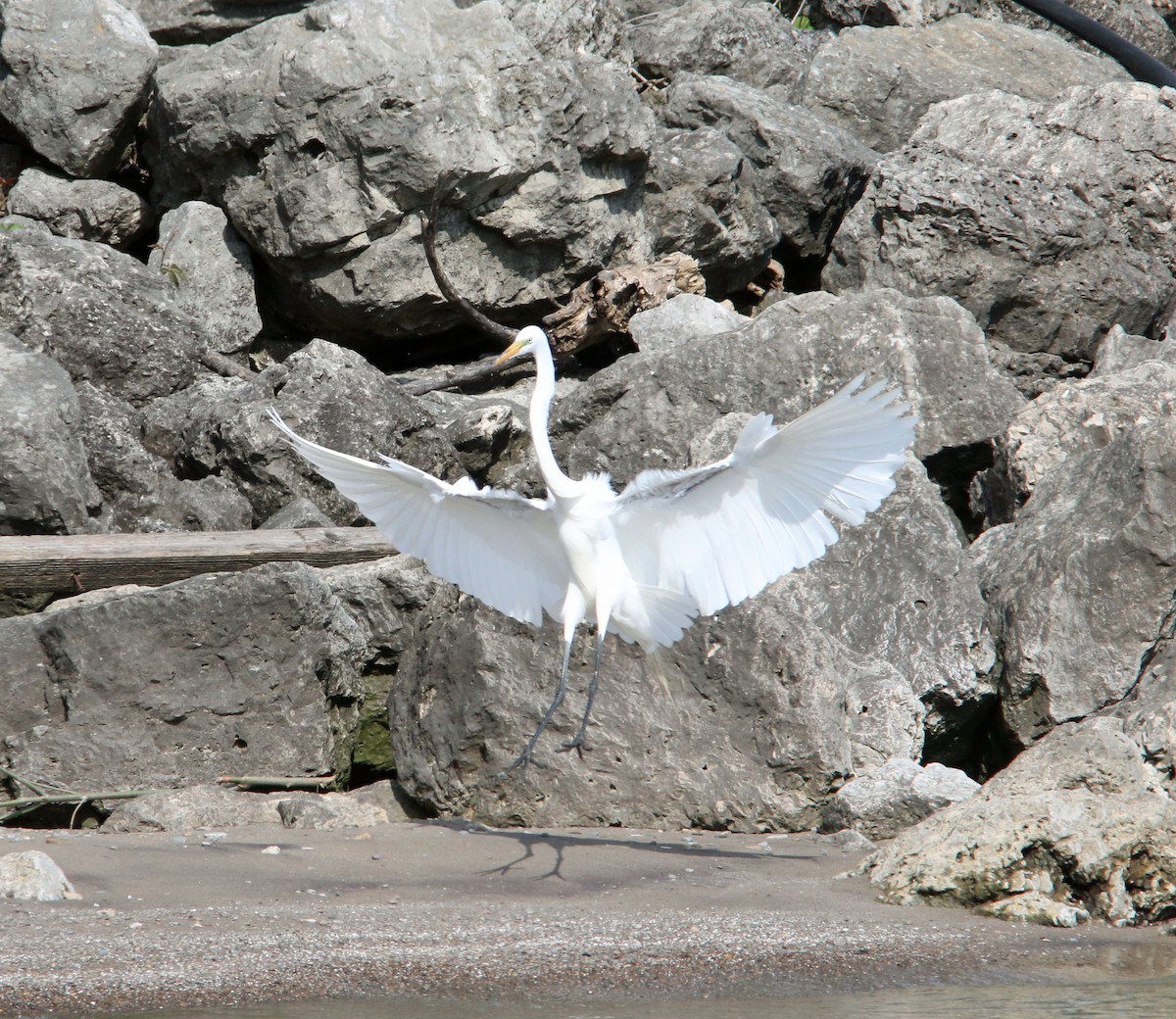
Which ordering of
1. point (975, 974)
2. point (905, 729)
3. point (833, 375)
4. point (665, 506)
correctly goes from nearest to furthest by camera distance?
point (975, 974)
point (665, 506)
point (905, 729)
point (833, 375)

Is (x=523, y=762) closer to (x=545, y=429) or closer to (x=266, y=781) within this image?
(x=266, y=781)

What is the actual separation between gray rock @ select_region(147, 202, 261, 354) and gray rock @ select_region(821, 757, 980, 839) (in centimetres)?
547

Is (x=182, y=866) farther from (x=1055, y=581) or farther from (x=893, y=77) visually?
(x=893, y=77)

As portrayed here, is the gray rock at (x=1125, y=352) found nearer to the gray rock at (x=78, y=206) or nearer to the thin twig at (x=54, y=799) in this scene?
the thin twig at (x=54, y=799)

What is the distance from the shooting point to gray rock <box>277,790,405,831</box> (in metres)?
5.44

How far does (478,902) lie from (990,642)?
2.90 m

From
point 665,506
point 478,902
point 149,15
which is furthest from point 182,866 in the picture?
point 149,15

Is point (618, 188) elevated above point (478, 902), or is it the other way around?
point (618, 188)

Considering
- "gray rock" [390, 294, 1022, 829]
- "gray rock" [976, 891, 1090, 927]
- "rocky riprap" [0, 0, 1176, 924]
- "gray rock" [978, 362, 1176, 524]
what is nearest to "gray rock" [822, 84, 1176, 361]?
"rocky riprap" [0, 0, 1176, 924]

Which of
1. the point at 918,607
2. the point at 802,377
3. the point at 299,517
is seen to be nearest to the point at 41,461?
the point at 299,517

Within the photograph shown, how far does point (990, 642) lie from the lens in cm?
644

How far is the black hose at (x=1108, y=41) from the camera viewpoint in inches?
478

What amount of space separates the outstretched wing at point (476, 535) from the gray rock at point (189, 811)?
1.13 meters

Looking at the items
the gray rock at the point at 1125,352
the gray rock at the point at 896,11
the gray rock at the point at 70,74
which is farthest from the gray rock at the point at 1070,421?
the gray rock at the point at 70,74
